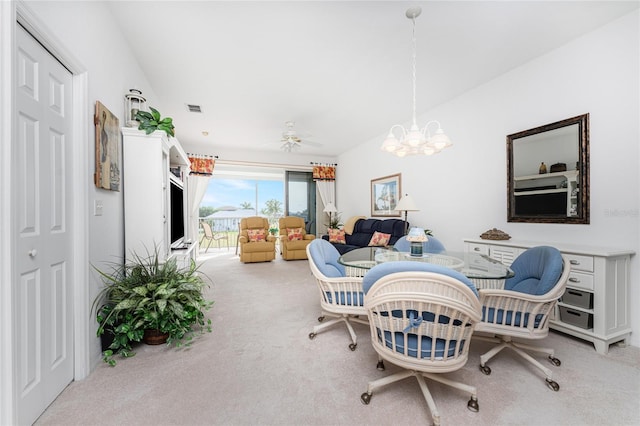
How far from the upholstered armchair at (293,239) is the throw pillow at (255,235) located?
1.56ft

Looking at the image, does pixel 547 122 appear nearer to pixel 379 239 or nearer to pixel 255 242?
pixel 379 239

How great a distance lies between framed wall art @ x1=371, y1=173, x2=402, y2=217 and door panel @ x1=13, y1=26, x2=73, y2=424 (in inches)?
175

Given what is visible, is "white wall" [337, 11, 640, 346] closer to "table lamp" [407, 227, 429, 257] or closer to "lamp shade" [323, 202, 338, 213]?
"table lamp" [407, 227, 429, 257]

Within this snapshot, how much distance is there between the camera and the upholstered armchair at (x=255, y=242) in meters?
5.57

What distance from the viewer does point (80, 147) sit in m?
1.63

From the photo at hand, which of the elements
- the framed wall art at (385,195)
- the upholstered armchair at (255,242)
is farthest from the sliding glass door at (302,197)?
the framed wall art at (385,195)

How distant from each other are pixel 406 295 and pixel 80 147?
216 cm

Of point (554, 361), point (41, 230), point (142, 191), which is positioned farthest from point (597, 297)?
point (142, 191)

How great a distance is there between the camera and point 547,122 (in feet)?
8.68

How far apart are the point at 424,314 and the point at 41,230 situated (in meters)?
2.05

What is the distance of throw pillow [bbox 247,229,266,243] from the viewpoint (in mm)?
5801

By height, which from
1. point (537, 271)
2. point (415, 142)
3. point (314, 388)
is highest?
point (415, 142)

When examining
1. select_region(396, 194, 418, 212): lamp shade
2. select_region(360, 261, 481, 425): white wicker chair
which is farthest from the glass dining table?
select_region(396, 194, 418, 212): lamp shade

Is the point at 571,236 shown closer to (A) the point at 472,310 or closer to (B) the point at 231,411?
(A) the point at 472,310
